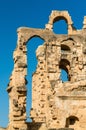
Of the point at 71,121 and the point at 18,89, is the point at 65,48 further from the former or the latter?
the point at 18,89

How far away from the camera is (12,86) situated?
28.9 metres

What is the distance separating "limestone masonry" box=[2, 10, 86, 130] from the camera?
91.7ft

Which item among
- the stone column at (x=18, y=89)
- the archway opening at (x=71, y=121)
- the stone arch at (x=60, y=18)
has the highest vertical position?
the stone arch at (x=60, y=18)

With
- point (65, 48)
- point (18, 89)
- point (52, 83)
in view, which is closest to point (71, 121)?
point (52, 83)

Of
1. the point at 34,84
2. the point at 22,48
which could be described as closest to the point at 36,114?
the point at 34,84

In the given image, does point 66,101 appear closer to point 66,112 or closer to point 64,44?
point 66,112

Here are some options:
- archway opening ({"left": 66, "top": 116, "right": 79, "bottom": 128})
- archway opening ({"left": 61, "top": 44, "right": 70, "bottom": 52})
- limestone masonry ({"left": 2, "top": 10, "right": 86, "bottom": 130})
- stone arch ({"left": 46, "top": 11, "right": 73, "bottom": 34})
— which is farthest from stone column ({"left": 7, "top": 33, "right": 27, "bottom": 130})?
archway opening ({"left": 61, "top": 44, "right": 70, "bottom": 52})

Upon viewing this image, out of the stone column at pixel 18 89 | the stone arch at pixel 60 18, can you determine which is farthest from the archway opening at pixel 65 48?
the stone column at pixel 18 89

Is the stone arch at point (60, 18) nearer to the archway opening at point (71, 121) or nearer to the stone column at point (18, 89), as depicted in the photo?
the stone column at point (18, 89)

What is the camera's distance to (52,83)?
30.6 m

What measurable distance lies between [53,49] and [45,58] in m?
0.88

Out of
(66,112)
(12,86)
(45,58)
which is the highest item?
(45,58)

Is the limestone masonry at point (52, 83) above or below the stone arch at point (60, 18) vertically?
below

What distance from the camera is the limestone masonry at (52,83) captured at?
27963 millimetres
